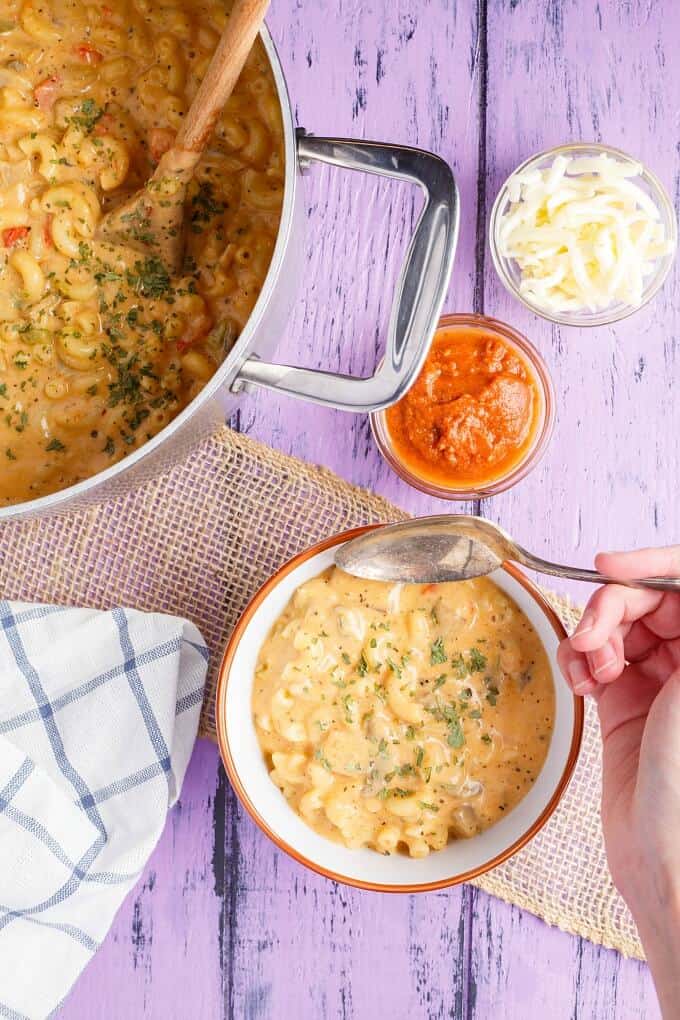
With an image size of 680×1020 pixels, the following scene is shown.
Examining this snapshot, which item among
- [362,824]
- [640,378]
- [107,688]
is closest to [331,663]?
[362,824]

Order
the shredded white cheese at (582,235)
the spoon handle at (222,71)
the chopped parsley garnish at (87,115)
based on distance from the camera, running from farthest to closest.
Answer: the shredded white cheese at (582,235) < the chopped parsley garnish at (87,115) < the spoon handle at (222,71)

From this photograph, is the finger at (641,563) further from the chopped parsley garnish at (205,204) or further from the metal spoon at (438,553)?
the chopped parsley garnish at (205,204)

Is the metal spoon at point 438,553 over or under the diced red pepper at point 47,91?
under

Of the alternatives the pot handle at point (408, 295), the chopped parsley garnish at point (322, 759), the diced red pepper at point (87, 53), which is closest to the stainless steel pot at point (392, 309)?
the pot handle at point (408, 295)

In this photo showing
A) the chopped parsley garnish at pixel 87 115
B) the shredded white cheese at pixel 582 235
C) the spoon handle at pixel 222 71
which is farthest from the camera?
Answer: the shredded white cheese at pixel 582 235

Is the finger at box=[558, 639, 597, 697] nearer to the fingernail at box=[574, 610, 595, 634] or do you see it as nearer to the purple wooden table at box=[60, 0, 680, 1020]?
the fingernail at box=[574, 610, 595, 634]

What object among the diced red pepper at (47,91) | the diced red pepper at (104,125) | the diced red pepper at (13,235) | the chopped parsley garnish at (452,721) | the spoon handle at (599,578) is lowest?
the chopped parsley garnish at (452,721)

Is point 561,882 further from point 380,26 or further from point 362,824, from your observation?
point 380,26
